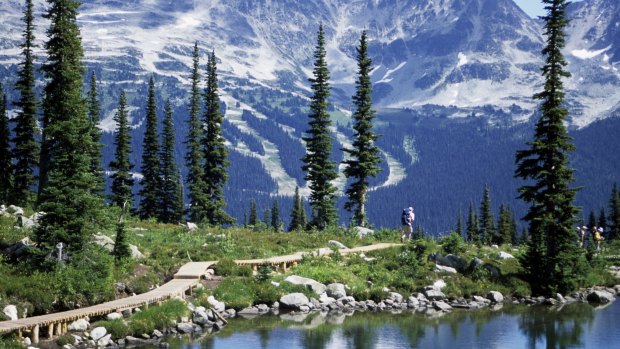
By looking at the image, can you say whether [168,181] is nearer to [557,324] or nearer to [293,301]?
[293,301]

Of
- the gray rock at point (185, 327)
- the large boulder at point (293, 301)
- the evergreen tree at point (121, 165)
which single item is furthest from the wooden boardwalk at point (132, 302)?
the evergreen tree at point (121, 165)

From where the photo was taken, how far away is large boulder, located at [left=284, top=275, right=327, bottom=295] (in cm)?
3925

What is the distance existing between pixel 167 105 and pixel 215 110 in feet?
71.7

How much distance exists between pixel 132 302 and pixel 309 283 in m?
11.7

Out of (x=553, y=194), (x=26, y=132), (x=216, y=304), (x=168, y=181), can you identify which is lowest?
(x=216, y=304)

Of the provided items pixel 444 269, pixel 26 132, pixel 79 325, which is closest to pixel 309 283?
pixel 444 269

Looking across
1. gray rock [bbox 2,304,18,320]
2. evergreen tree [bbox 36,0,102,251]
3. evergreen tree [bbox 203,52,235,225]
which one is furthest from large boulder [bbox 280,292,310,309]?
evergreen tree [bbox 203,52,235,225]

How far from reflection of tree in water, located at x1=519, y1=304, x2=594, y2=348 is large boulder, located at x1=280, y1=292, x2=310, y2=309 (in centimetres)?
1163

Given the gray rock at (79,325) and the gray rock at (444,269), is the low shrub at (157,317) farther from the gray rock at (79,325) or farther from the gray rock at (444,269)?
the gray rock at (444,269)

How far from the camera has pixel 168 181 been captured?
89062mm

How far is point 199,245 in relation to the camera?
45281 mm

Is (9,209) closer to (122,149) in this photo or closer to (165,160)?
(122,149)

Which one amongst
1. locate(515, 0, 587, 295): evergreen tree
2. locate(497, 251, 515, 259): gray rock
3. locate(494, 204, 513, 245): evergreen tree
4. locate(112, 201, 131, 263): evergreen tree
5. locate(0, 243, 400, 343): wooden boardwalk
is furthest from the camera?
locate(494, 204, 513, 245): evergreen tree

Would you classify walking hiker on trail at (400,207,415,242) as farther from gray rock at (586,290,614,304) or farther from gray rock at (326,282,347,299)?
gray rock at (586,290,614,304)
